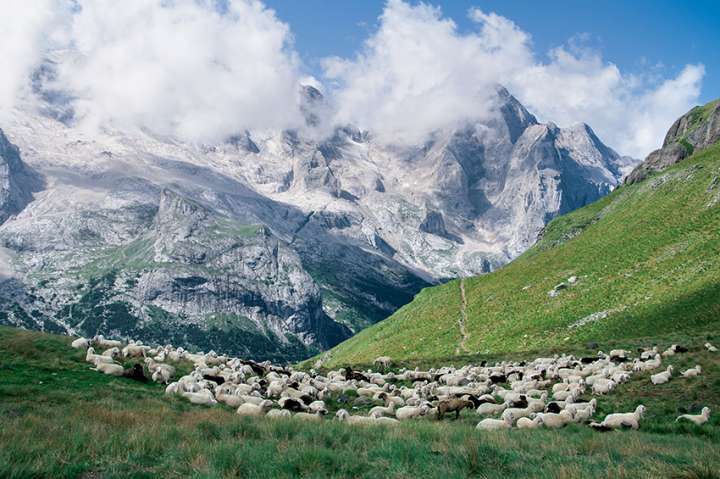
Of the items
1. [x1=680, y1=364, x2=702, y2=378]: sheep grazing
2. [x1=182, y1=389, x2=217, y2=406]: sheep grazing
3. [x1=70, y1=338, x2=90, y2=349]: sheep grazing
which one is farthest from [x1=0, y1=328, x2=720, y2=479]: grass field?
[x1=70, y1=338, x2=90, y2=349]: sheep grazing

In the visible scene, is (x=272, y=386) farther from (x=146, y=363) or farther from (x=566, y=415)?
(x=566, y=415)

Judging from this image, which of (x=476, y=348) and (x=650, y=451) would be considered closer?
(x=650, y=451)

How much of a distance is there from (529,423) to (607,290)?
42.2m

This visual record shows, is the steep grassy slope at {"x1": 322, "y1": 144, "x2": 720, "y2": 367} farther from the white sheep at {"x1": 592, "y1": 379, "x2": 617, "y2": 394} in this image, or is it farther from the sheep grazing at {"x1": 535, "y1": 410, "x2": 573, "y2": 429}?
the sheep grazing at {"x1": 535, "y1": 410, "x2": 573, "y2": 429}

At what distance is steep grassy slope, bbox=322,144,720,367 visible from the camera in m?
49.7

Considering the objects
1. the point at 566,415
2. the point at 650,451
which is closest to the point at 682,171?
the point at 566,415

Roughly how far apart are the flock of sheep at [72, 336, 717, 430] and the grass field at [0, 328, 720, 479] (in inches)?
83.7

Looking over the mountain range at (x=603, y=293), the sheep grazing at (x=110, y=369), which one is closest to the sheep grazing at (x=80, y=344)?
the sheep grazing at (x=110, y=369)

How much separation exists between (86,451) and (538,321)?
53.2 m

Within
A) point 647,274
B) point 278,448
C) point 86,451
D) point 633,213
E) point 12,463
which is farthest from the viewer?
point 633,213

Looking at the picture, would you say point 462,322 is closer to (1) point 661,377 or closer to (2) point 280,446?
(1) point 661,377

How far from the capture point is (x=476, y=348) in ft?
194

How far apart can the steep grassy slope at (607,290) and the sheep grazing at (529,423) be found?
2860 cm

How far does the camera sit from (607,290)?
58.2 meters
